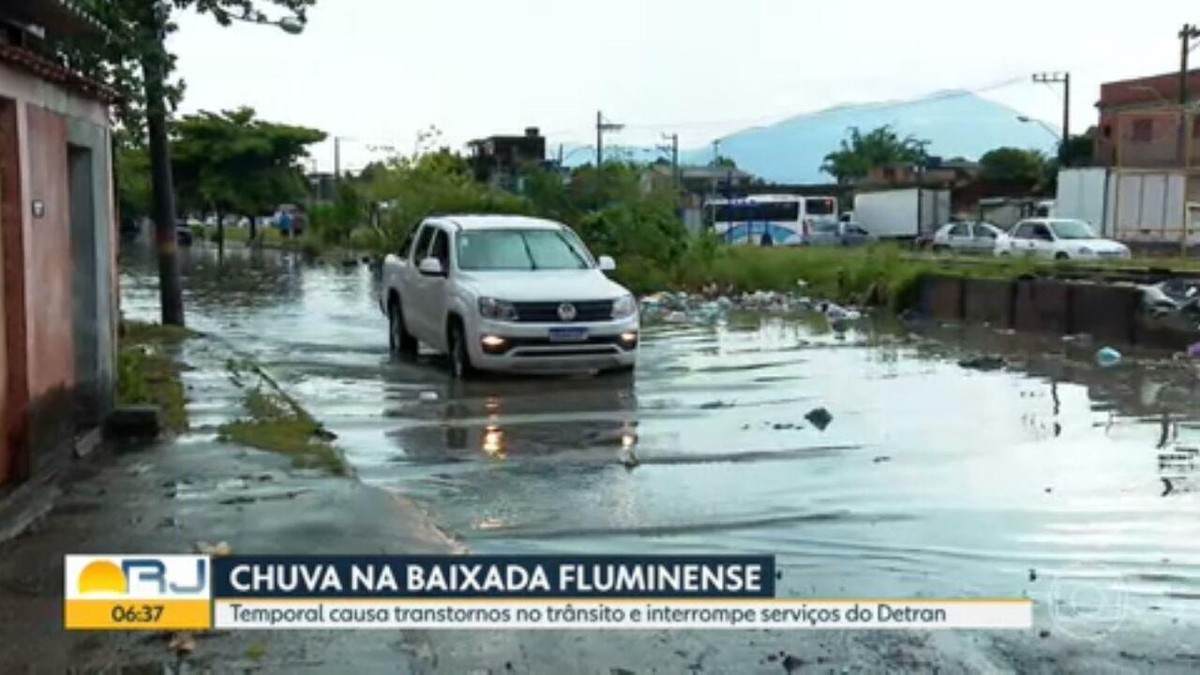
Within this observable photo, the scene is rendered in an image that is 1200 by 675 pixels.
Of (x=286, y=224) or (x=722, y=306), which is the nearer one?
(x=722, y=306)

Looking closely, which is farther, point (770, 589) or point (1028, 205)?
point (1028, 205)

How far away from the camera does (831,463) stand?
31.9ft

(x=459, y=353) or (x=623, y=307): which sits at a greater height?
(x=623, y=307)

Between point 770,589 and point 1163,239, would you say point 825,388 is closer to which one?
point 770,589

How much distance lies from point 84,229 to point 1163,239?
35846 millimetres

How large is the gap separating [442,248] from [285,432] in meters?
5.92

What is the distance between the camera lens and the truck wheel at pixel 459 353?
568 inches

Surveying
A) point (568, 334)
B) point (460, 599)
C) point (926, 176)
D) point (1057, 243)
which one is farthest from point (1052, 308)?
point (926, 176)

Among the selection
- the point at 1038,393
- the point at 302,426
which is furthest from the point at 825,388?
the point at 302,426

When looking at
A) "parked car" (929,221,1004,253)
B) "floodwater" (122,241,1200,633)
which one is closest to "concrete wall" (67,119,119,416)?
"floodwater" (122,241,1200,633)

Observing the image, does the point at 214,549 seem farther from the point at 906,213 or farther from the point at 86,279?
the point at 906,213

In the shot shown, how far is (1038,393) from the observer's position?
1386cm

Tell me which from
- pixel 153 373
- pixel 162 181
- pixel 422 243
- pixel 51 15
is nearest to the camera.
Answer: pixel 51 15

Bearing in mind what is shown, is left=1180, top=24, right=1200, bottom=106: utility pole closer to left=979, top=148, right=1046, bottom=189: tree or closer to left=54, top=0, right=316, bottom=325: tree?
left=979, top=148, right=1046, bottom=189: tree
